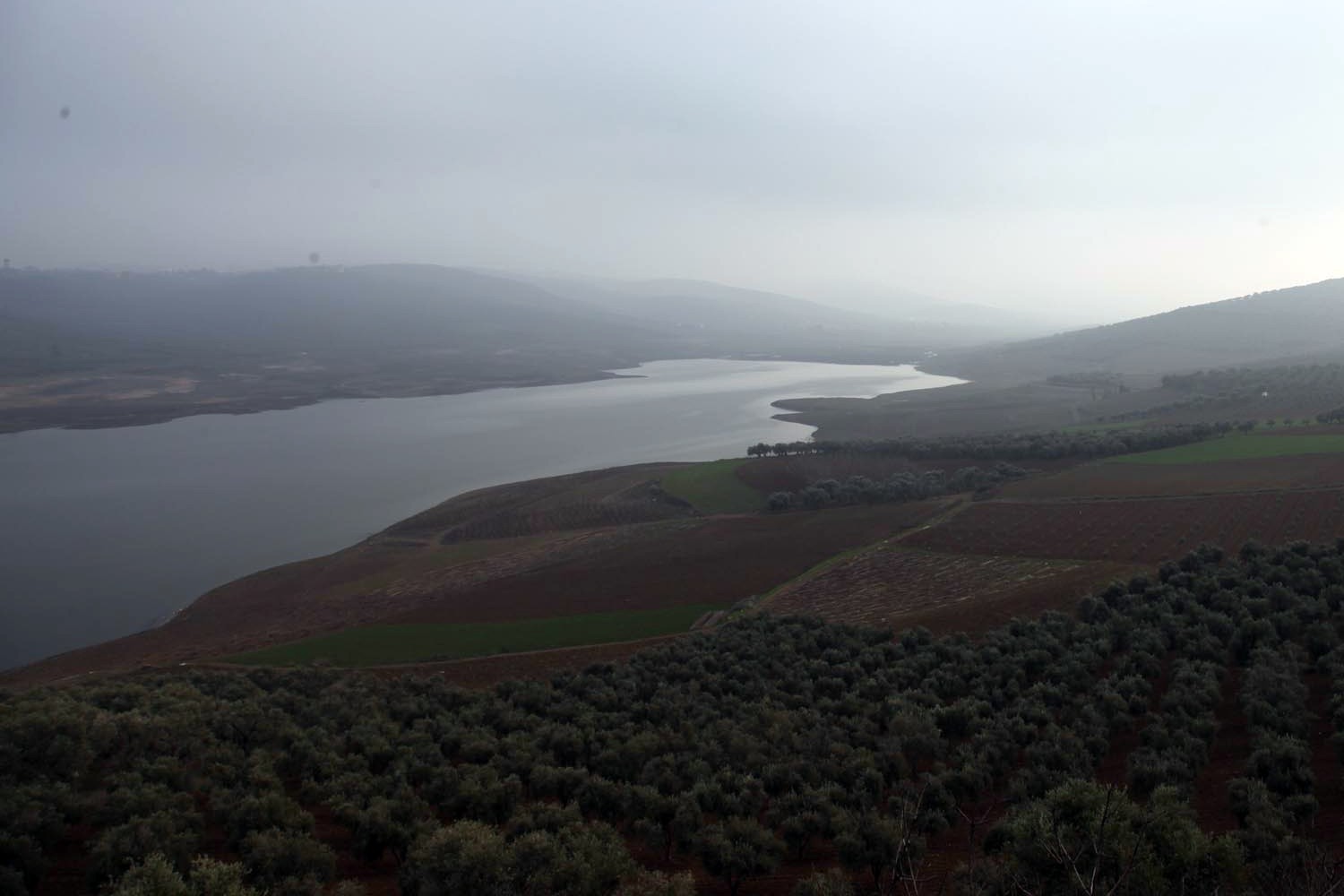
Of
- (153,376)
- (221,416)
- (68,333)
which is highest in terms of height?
(68,333)

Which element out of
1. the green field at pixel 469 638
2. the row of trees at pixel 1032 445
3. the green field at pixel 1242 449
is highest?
the row of trees at pixel 1032 445

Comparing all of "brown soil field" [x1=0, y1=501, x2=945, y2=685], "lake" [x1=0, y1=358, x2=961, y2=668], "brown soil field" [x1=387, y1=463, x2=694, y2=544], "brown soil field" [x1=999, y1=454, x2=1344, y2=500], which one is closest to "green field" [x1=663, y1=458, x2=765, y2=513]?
"brown soil field" [x1=387, y1=463, x2=694, y2=544]

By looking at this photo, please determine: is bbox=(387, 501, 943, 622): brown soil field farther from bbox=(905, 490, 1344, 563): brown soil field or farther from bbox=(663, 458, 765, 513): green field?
bbox=(905, 490, 1344, 563): brown soil field

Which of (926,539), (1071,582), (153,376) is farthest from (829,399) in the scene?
(153,376)

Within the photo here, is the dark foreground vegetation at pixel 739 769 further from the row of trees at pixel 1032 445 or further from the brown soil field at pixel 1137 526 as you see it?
the row of trees at pixel 1032 445

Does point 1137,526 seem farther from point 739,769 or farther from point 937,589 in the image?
point 739,769

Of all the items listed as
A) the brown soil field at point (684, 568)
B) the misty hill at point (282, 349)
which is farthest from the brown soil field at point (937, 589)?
the misty hill at point (282, 349)

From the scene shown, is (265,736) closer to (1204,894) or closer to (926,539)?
(1204,894)
